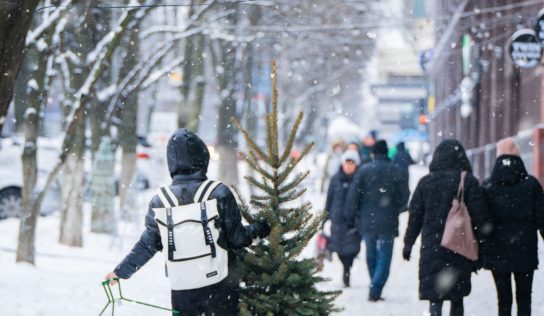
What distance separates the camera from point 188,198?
5.68m

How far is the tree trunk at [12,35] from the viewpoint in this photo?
7984mm

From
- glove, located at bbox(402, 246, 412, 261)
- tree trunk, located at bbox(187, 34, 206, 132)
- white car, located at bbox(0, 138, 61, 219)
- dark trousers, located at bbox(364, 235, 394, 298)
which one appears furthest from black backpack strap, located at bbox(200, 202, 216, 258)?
tree trunk, located at bbox(187, 34, 206, 132)

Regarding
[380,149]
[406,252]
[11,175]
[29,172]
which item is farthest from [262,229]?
[11,175]

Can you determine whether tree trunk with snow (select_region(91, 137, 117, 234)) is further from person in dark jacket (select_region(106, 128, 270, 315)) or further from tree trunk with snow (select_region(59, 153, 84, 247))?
person in dark jacket (select_region(106, 128, 270, 315))

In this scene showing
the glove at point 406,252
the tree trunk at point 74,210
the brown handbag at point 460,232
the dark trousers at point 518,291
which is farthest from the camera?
the tree trunk at point 74,210

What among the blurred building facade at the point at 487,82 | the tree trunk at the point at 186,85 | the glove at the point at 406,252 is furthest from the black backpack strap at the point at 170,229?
the tree trunk at the point at 186,85

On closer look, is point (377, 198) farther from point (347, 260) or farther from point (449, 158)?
point (449, 158)

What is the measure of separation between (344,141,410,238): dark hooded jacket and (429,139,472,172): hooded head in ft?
9.23

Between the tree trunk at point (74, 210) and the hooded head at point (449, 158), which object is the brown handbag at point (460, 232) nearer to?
the hooded head at point (449, 158)

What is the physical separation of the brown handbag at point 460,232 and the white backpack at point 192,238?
2729 millimetres

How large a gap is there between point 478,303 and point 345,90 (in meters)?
43.8

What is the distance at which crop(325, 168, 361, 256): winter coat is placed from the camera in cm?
1190

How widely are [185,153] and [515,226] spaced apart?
11.6 ft

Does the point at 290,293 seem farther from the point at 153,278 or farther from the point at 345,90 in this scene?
the point at 345,90
